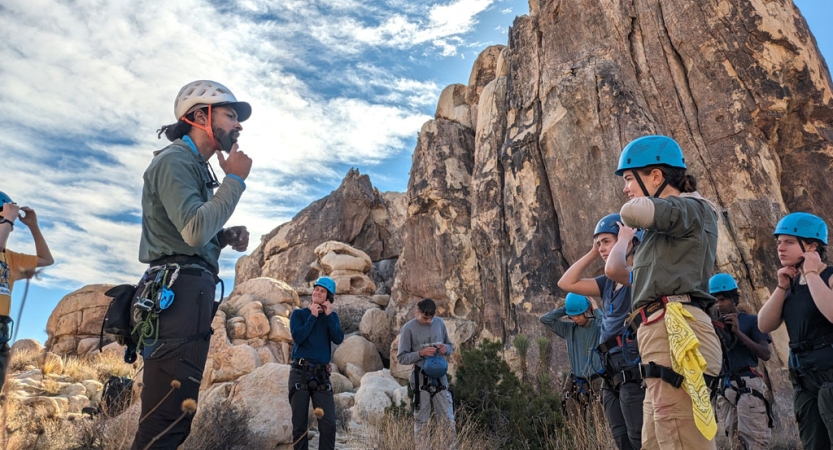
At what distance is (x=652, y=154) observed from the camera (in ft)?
10.0

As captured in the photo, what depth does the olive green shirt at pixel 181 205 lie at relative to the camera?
2.47m

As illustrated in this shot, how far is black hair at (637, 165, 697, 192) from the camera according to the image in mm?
3045

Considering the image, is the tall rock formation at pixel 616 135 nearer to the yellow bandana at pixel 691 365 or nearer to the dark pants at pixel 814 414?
the dark pants at pixel 814 414

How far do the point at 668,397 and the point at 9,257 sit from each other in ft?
16.3

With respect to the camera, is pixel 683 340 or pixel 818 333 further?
pixel 818 333

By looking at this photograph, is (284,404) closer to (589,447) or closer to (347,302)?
(589,447)

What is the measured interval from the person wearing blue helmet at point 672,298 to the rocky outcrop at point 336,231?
34.3 metres

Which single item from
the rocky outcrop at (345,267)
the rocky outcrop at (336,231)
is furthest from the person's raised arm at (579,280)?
the rocky outcrop at (336,231)

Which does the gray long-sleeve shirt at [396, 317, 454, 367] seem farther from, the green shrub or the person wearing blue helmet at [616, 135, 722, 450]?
the person wearing blue helmet at [616, 135, 722, 450]

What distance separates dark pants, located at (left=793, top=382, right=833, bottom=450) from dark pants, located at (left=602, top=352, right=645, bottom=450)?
45.9 inches

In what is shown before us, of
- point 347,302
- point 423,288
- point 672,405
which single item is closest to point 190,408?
point 672,405

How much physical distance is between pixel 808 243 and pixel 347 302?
81.5 feet

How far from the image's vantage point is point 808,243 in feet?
13.9

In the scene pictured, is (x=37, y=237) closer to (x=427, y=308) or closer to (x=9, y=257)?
(x=9, y=257)
